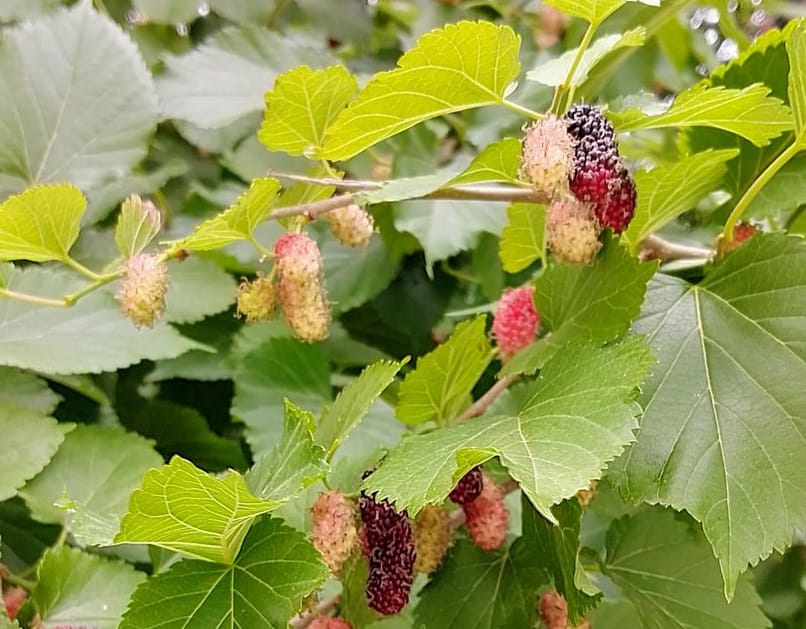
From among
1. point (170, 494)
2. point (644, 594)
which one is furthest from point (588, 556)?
point (170, 494)

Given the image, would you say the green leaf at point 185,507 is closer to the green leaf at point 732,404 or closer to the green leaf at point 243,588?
the green leaf at point 243,588

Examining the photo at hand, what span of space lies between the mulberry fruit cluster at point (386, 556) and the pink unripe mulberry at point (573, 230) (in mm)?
144

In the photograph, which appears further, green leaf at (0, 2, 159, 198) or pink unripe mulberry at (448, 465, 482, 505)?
green leaf at (0, 2, 159, 198)

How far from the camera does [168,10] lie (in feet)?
2.50

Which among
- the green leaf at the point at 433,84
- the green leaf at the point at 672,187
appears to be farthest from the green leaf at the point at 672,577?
the green leaf at the point at 433,84

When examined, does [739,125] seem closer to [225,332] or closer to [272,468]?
[272,468]

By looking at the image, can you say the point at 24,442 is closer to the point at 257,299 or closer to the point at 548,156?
the point at 257,299

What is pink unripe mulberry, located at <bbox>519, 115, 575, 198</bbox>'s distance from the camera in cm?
37

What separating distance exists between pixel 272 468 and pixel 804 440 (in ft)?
0.77

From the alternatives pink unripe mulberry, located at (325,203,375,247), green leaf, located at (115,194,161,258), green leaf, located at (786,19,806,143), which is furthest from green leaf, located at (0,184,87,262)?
green leaf, located at (786,19,806,143)

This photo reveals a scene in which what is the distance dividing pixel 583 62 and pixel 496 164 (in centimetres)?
6

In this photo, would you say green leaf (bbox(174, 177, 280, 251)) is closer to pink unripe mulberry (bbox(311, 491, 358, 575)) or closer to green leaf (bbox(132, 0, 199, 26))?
pink unripe mulberry (bbox(311, 491, 358, 575))

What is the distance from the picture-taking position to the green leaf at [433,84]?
37 cm

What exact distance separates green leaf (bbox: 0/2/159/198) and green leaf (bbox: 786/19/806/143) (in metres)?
0.42
